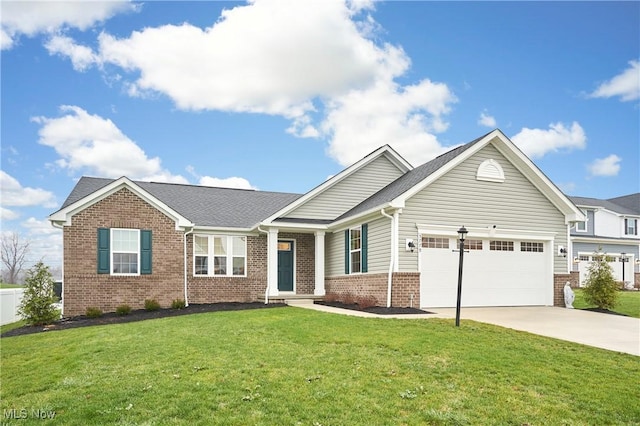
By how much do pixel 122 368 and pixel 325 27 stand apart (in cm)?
1227

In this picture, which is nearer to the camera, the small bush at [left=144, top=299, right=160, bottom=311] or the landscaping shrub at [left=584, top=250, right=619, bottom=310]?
the landscaping shrub at [left=584, top=250, right=619, bottom=310]

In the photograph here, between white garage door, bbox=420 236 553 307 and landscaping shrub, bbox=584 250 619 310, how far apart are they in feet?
3.95

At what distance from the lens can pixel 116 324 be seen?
14.7 metres

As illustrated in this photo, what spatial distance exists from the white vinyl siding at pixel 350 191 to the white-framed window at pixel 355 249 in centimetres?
208

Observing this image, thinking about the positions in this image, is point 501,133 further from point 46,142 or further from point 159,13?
point 46,142

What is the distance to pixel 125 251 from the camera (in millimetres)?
18797

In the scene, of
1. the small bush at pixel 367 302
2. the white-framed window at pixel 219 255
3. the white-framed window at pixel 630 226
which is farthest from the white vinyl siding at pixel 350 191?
the white-framed window at pixel 630 226

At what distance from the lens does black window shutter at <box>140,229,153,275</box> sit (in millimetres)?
18875

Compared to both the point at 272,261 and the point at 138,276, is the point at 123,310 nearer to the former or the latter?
the point at 138,276

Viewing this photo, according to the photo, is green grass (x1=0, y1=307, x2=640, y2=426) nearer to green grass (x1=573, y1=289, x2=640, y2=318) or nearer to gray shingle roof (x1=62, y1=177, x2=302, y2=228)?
green grass (x1=573, y1=289, x2=640, y2=318)

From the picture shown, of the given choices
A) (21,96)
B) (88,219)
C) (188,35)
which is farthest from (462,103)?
(21,96)

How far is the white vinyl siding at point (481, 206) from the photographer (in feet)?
53.7

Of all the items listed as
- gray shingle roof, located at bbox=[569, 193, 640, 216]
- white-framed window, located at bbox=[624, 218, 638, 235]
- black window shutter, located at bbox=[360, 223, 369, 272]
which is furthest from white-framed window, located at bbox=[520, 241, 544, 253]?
white-framed window, located at bbox=[624, 218, 638, 235]

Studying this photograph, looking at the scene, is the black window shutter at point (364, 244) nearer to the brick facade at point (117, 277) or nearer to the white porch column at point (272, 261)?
the white porch column at point (272, 261)
